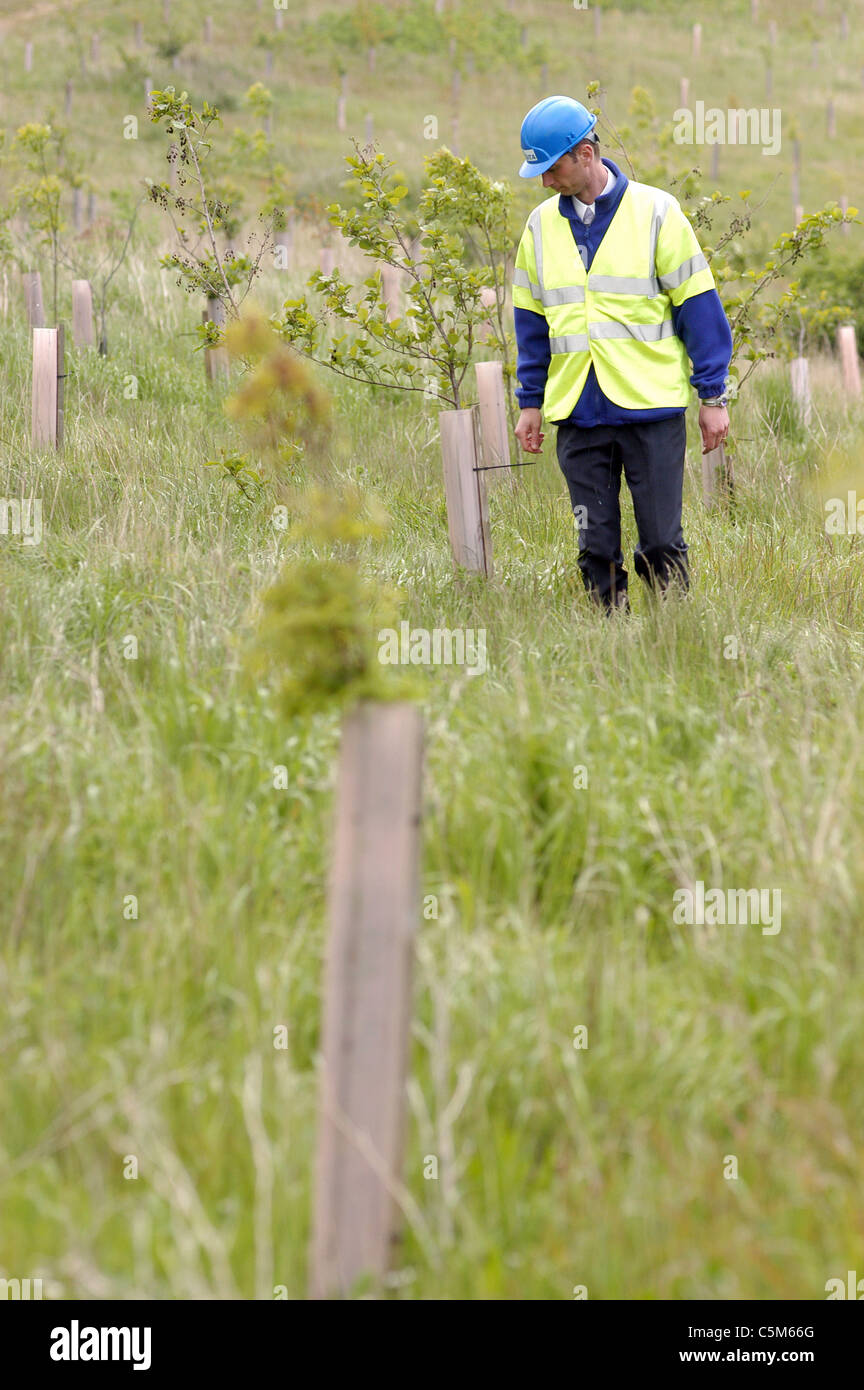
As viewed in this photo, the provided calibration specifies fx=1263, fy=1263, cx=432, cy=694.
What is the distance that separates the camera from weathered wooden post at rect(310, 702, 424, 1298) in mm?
1911

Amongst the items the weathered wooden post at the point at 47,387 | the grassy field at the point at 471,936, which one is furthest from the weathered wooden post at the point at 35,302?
the grassy field at the point at 471,936

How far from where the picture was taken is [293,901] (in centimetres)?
296

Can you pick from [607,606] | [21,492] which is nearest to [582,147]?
[607,606]

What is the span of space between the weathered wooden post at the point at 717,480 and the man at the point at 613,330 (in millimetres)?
2258

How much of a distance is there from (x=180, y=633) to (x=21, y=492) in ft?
6.99

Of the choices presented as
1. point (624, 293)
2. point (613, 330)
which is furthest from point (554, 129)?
point (613, 330)

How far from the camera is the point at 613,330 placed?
4824 millimetres

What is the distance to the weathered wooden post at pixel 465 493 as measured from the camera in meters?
5.12

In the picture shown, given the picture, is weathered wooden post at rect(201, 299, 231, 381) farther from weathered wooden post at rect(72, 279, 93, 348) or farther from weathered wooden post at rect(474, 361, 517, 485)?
weathered wooden post at rect(474, 361, 517, 485)

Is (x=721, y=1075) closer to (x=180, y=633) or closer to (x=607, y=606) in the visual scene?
(x=180, y=633)

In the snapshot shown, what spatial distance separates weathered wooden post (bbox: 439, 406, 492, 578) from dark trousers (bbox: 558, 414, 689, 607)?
1.21ft

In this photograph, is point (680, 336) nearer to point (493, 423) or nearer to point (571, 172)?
point (571, 172)

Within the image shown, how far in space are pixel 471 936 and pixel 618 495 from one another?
276 centimetres

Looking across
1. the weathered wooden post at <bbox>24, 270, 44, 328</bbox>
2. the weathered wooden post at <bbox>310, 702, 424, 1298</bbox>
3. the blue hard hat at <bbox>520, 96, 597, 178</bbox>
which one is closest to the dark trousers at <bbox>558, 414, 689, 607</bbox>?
the blue hard hat at <bbox>520, 96, 597, 178</bbox>
